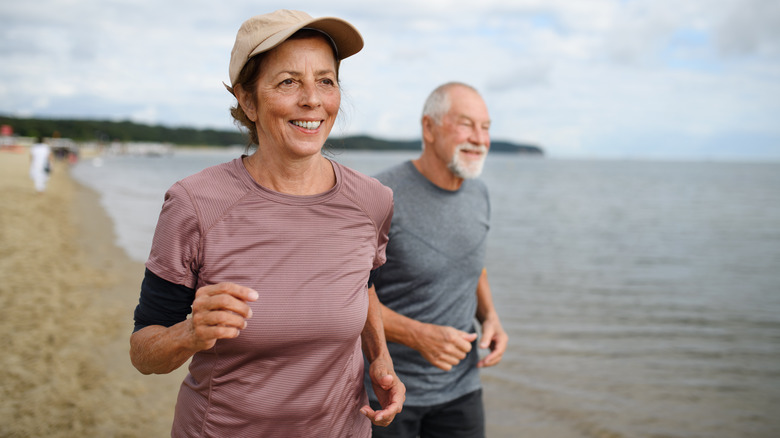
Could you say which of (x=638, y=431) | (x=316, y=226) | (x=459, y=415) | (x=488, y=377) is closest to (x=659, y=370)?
(x=638, y=431)

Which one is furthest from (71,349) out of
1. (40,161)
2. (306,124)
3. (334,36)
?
(40,161)

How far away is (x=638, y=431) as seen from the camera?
227 inches

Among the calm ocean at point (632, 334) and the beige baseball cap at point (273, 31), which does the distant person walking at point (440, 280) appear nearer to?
the calm ocean at point (632, 334)

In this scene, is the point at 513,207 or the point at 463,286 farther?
the point at 513,207

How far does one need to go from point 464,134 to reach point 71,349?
5135mm

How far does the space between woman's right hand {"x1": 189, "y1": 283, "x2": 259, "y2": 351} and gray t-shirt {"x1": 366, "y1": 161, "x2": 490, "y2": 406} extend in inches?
60.8

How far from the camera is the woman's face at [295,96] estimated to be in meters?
1.87

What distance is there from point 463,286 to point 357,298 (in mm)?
1311

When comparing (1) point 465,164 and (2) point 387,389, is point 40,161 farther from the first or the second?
(2) point 387,389

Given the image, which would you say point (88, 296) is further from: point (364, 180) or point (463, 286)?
point (364, 180)

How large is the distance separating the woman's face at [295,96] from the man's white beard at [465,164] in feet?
4.71

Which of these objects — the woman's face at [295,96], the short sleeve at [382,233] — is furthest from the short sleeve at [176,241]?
the short sleeve at [382,233]

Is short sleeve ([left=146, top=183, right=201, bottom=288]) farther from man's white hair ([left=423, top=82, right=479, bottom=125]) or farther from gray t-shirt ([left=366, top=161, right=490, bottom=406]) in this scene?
man's white hair ([left=423, top=82, right=479, bottom=125])

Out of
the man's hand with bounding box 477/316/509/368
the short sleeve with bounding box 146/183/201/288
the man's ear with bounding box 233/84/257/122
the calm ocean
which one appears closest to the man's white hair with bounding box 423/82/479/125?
the calm ocean
